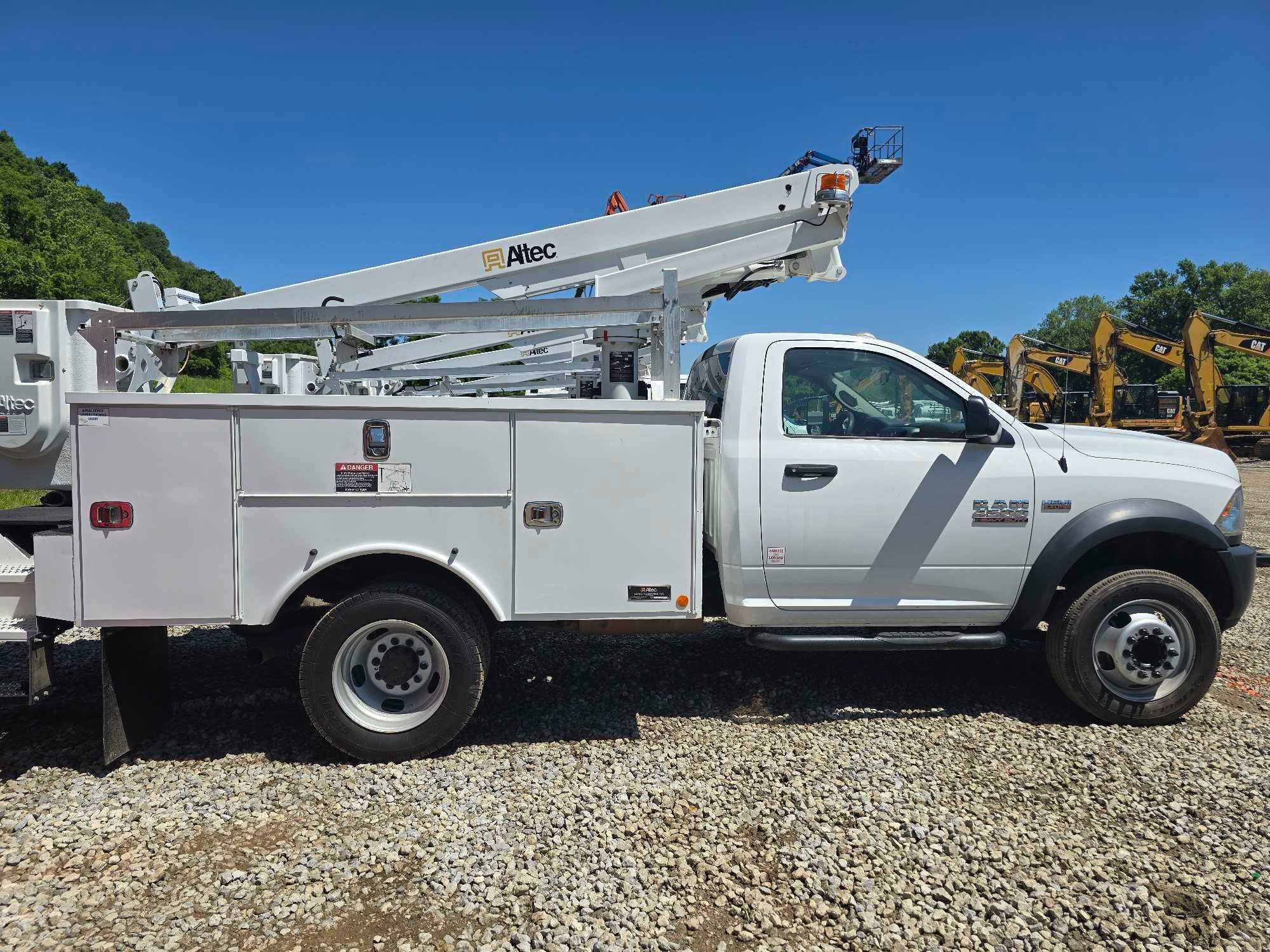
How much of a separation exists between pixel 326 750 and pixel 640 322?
2.78 m

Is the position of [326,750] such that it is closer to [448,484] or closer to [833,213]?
[448,484]

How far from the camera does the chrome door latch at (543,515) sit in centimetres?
383

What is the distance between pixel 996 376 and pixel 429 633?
29788 millimetres

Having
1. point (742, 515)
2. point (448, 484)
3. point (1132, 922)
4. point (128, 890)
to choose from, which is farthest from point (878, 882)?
point (128, 890)

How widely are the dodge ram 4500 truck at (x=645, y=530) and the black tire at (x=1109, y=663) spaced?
14 millimetres

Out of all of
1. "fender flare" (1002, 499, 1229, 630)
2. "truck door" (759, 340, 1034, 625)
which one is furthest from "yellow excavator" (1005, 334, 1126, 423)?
"truck door" (759, 340, 1034, 625)

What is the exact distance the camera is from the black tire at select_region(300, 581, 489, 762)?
3.78m

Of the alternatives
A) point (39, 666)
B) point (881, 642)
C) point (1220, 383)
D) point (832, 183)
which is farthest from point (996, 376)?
point (39, 666)

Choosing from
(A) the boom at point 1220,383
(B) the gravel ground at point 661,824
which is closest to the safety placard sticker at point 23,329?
(B) the gravel ground at point 661,824

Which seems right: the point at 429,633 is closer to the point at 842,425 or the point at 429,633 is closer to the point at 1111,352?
the point at 842,425

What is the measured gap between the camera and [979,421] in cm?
410

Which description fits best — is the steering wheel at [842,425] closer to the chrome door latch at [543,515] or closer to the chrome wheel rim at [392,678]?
the chrome door latch at [543,515]

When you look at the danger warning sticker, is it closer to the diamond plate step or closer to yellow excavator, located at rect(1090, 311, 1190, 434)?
the diamond plate step

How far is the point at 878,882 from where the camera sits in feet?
9.78
